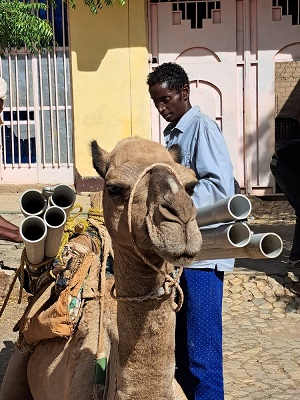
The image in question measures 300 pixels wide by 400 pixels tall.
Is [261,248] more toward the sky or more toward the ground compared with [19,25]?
more toward the ground

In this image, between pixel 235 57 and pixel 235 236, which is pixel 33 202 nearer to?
pixel 235 236

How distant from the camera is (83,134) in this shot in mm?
12484

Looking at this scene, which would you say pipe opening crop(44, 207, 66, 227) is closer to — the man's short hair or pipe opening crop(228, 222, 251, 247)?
the man's short hair

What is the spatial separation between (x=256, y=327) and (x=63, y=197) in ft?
14.1

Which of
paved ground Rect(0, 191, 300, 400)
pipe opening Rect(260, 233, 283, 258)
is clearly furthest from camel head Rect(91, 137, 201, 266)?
paved ground Rect(0, 191, 300, 400)

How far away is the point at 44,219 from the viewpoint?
149 inches

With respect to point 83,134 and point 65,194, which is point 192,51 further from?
point 65,194

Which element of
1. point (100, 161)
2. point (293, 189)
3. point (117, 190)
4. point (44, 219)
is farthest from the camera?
point (293, 189)

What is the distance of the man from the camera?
3.95 meters

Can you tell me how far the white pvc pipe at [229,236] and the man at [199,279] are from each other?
94 cm

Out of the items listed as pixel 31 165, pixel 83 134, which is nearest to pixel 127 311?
pixel 83 134

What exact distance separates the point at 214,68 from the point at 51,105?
2.86 meters

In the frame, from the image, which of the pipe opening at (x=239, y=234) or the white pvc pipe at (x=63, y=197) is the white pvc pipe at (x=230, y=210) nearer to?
the pipe opening at (x=239, y=234)

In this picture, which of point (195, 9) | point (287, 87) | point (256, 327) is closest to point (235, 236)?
point (256, 327)
